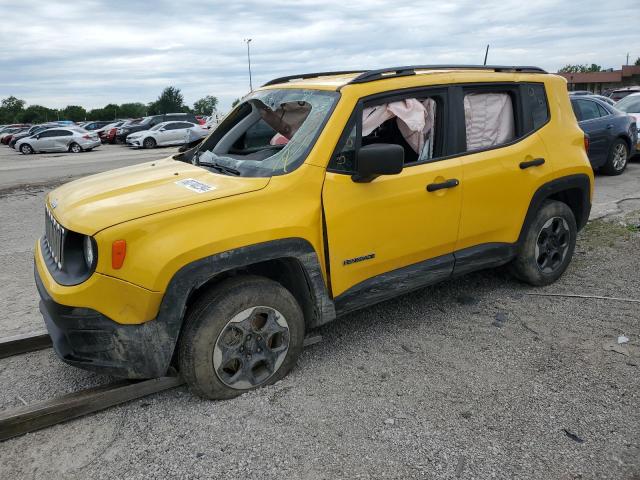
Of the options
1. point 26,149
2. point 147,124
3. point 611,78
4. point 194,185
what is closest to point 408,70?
point 194,185

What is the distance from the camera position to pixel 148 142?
28141mm

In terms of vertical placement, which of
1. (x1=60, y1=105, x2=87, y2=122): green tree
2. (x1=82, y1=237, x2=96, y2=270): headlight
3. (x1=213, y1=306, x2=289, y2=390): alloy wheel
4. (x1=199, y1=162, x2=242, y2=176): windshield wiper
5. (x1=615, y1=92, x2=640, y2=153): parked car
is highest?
(x1=60, y1=105, x2=87, y2=122): green tree

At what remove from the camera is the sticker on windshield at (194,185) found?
3.12 meters

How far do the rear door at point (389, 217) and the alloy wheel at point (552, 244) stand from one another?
45.6 inches

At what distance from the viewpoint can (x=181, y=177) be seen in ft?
11.4

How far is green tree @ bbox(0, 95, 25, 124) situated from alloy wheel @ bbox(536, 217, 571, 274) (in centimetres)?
9711

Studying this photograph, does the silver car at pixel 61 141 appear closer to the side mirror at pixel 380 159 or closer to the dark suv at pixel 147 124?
the dark suv at pixel 147 124

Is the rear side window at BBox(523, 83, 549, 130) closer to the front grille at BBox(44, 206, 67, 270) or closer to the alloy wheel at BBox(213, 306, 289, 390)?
the alloy wheel at BBox(213, 306, 289, 390)

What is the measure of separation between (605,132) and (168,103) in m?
87.3

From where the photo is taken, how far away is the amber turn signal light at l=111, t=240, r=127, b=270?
2.73 meters

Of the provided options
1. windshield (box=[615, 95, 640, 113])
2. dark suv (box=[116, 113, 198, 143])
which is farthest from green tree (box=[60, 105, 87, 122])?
windshield (box=[615, 95, 640, 113])

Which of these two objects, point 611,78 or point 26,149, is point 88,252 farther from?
point 611,78

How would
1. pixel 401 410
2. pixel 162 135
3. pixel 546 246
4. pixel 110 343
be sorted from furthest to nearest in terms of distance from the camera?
1. pixel 162 135
2. pixel 546 246
3. pixel 401 410
4. pixel 110 343

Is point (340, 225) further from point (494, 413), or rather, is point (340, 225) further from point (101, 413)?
point (101, 413)
